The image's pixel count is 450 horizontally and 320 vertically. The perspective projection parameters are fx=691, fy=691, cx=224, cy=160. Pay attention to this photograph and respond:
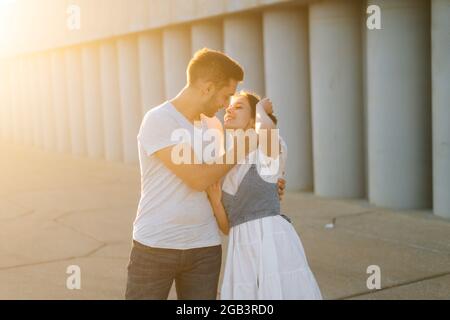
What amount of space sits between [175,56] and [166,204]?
11.0 metres

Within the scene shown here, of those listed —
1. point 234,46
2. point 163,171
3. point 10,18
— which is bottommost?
point 163,171

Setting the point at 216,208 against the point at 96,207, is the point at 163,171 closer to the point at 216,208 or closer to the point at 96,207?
the point at 216,208

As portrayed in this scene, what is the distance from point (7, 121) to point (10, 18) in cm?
412

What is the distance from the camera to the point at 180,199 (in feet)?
10.5

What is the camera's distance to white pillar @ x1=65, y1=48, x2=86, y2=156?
756 inches

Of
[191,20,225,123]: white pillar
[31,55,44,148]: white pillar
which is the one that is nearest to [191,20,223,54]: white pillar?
[191,20,225,123]: white pillar

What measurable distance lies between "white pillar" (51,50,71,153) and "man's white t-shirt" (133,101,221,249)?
17.5m

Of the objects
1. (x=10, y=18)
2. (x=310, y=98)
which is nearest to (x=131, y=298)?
(x=310, y=98)

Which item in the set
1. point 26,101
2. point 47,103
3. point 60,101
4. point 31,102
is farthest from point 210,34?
point 26,101

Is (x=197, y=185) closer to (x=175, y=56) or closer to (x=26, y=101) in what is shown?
(x=175, y=56)

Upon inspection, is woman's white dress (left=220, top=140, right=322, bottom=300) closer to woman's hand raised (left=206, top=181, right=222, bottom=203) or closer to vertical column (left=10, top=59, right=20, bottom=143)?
woman's hand raised (left=206, top=181, right=222, bottom=203)

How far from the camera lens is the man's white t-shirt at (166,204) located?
124 inches

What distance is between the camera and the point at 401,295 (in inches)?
207

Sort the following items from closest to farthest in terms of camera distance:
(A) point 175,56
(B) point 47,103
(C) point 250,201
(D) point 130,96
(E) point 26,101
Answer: (C) point 250,201
(A) point 175,56
(D) point 130,96
(B) point 47,103
(E) point 26,101
